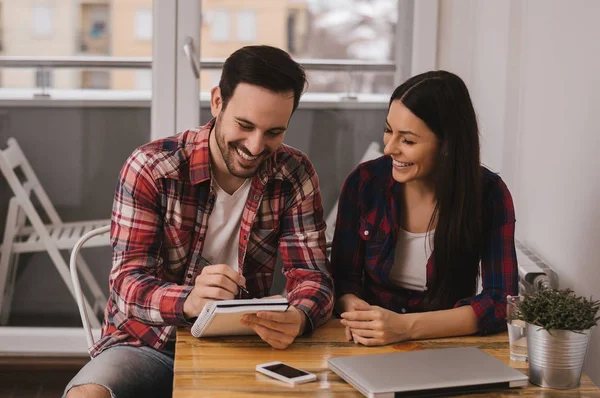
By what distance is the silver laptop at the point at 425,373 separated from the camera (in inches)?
60.1

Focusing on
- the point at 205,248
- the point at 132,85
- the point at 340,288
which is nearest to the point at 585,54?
the point at 340,288

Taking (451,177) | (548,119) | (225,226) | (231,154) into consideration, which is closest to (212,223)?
(225,226)

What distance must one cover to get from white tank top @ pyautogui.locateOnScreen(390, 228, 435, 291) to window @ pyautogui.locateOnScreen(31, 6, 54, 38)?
6.35 feet

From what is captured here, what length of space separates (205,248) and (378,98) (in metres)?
1.62

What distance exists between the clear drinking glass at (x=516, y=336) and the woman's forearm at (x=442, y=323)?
186 mm

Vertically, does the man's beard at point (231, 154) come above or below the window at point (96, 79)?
below

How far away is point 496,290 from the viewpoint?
2076 millimetres

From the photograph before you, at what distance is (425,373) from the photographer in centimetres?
159

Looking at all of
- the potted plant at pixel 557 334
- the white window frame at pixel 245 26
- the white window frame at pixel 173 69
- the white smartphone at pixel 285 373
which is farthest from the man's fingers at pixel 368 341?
the white window frame at pixel 245 26

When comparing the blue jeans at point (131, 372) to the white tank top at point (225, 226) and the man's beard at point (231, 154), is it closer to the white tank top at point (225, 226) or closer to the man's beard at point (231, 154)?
the white tank top at point (225, 226)

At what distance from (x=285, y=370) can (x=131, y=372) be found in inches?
19.5

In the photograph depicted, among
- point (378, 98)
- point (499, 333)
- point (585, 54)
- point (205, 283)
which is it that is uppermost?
point (585, 54)

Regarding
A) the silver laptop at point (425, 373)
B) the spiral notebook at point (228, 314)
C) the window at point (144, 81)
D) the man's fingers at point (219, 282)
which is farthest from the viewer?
the window at point (144, 81)

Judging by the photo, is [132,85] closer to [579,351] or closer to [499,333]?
[499,333]
